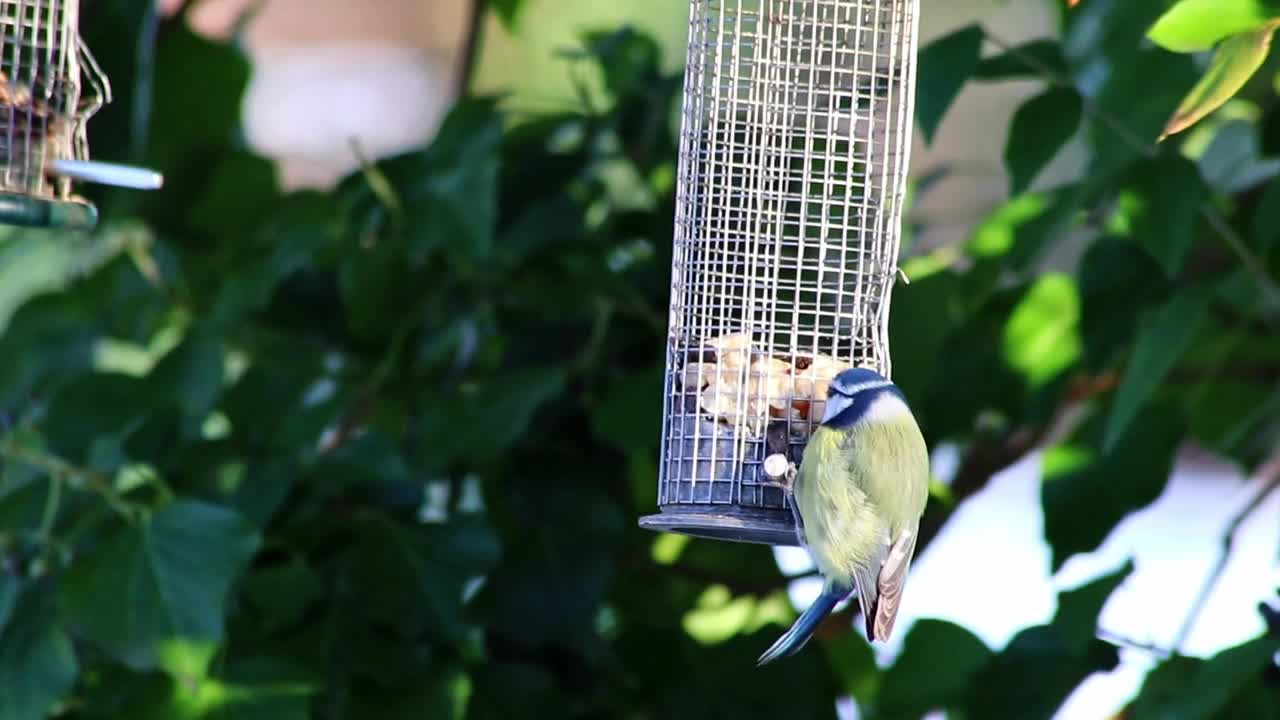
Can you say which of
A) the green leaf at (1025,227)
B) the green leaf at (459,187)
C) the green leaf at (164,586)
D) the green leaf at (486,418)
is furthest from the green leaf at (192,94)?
the green leaf at (1025,227)

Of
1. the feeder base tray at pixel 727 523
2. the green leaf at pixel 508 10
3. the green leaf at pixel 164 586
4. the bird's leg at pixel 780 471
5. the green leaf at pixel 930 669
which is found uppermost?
the green leaf at pixel 508 10

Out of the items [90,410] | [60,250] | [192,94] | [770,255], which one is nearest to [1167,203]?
[770,255]

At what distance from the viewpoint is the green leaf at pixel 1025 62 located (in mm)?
2332

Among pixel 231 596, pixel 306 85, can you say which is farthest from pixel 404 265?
pixel 306 85

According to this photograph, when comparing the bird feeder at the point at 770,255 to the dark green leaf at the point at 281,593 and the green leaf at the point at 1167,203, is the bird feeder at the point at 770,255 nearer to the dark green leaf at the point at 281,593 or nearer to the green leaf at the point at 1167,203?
the green leaf at the point at 1167,203

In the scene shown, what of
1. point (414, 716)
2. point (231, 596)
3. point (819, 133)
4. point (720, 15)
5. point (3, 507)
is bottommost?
point (414, 716)

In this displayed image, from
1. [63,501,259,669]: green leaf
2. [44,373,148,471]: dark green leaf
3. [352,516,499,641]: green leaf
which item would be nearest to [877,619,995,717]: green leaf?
[352,516,499,641]: green leaf

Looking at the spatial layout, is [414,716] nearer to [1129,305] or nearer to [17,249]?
[1129,305]

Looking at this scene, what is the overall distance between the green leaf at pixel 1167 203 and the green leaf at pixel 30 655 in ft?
5.41

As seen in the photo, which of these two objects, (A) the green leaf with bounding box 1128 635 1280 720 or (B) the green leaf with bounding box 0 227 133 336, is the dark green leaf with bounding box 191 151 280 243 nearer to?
(B) the green leaf with bounding box 0 227 133 336

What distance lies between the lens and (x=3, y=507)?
2311mm

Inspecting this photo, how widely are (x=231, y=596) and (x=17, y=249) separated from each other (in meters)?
1.39

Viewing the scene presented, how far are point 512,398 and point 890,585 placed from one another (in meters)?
0.93

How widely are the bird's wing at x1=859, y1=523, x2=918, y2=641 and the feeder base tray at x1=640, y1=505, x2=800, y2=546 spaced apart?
14 centimetres
